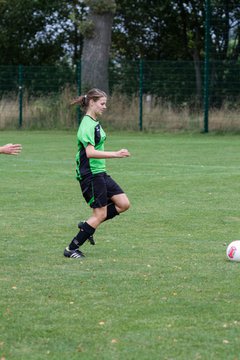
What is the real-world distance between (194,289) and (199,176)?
9.03 metres

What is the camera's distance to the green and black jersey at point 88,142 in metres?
8.83

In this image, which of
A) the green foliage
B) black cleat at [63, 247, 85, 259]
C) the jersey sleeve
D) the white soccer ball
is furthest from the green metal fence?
the white soccer ball

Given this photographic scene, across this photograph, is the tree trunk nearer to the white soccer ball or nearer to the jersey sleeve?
the jersey sleeve

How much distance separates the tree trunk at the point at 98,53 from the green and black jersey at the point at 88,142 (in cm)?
2148

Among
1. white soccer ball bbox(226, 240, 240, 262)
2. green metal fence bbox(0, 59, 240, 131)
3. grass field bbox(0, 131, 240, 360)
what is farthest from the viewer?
green metal fence bbox(0, 59, 240, 131)

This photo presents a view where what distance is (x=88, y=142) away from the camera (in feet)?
28.8

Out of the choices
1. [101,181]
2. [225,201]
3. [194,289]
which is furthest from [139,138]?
[194,289]

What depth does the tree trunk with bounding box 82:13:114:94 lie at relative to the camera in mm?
30391

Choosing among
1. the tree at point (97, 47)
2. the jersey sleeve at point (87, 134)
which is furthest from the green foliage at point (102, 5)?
the jersey sleeve at point (87, 134)

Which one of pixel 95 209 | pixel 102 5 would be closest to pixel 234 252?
pixel 95 209

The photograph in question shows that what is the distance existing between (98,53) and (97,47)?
215mm

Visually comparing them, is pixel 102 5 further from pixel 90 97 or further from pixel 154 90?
pixel 90 97

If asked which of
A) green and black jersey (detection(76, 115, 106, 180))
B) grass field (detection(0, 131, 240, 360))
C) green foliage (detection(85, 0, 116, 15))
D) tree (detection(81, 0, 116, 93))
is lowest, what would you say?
grass field (detection(0, 131, 240, 360))

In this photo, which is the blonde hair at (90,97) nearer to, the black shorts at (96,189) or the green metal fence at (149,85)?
the black shorts at (96,189)
